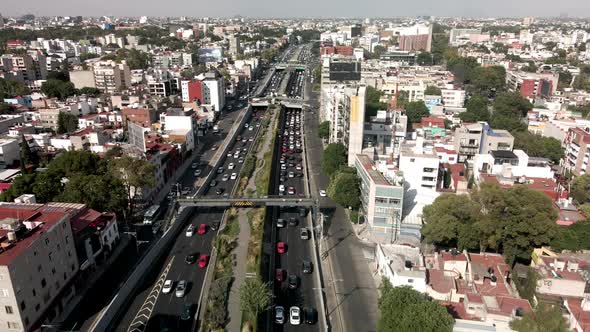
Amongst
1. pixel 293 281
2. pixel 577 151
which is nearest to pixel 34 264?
pixel 293 281

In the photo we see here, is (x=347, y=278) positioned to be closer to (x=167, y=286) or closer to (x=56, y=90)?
(x=167, y=286)

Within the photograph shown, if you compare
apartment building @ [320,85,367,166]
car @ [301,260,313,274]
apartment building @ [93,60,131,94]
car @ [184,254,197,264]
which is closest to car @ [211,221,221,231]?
car @ [184,254,197,264]

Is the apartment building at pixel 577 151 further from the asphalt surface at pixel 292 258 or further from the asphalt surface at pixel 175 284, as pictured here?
the asphalt surface at pixel 175 284

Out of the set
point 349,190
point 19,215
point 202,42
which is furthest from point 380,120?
point 202,42

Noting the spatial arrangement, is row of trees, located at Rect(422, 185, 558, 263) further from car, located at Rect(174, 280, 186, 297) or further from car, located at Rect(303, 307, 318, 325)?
car, located at Rect(174, 280, 186, 297)

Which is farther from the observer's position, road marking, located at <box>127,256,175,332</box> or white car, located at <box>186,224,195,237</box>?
white car, located at <box>186,224,195,237</box>

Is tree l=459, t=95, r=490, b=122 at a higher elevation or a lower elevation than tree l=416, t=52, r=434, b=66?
lower

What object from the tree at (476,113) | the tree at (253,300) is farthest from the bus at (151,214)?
the tree at (476,113)
